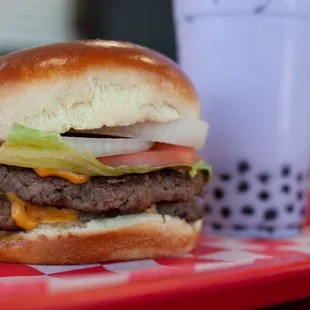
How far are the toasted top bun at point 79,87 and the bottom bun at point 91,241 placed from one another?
0.23 metres

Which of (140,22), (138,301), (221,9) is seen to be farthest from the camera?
(140,22)

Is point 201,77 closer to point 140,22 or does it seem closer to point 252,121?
point 252,121

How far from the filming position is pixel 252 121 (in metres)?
1.90

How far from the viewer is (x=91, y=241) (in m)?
1.37

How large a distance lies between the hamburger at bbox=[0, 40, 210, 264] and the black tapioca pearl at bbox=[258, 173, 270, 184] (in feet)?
1.70

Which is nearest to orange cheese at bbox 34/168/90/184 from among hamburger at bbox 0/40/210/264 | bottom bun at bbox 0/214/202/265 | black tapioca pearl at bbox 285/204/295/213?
hamburger at bbox 0/40/210/264

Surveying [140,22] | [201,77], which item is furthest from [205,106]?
[140,22]

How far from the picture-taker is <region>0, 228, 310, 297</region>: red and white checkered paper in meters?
1.05

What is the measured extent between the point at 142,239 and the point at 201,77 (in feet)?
2.40

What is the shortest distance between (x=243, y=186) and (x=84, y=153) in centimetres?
77

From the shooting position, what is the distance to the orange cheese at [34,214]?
1335mm

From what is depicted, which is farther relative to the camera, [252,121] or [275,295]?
[252,121]

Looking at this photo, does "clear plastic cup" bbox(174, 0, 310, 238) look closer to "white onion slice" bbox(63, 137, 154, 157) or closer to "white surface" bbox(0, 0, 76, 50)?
"white onion slice" bbox(63, 137, 154, 157)

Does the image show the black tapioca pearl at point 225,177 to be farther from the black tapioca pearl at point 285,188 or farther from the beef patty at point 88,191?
the beef patty at point 88,191
